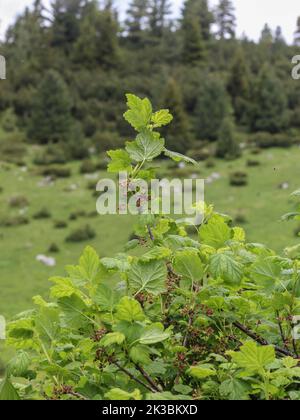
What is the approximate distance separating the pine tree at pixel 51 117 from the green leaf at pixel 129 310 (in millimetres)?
29050

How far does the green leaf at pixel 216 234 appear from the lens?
1713mm

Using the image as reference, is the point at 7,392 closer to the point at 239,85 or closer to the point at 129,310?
the point at 129,310

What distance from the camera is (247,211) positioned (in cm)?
1948

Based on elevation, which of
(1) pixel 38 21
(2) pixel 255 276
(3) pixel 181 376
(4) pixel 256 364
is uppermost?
(1) pixel 38 21

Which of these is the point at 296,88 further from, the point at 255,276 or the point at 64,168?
the point at 255,276

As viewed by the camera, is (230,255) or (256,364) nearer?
(256,364)

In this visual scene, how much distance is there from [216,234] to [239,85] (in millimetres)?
34361

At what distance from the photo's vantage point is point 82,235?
58.6ft

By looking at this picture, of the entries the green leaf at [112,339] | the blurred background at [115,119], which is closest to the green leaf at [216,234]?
the green leaf at [112,339]

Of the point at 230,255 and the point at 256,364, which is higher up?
the point at 230,255

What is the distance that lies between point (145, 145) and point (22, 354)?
65cm

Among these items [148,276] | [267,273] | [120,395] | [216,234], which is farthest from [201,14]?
[120,395]

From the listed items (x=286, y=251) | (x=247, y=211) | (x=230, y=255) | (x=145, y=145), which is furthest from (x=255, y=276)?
(x=247, y=211)
